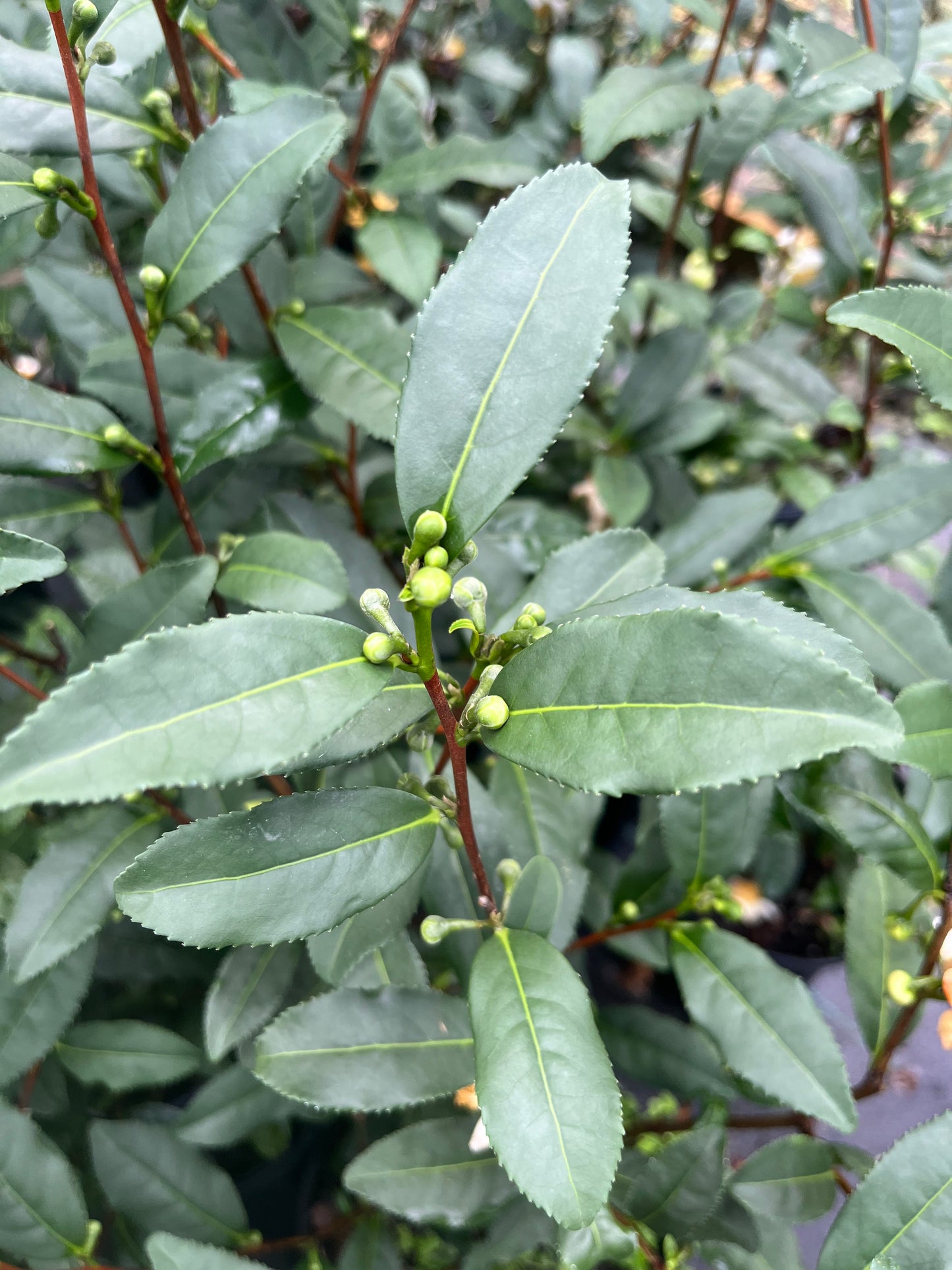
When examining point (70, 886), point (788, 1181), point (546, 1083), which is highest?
point (546, 1083)

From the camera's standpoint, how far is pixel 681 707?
409mm

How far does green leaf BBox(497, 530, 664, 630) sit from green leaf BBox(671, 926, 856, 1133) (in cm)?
35

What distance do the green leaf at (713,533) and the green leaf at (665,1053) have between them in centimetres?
51

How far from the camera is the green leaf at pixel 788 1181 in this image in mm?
782

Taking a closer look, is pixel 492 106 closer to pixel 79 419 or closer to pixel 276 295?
pixel 276 295

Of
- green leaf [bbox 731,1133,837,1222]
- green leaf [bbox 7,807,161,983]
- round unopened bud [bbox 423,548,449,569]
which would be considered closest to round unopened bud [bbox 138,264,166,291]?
round unopened bud [bbox 423,548,449,569]

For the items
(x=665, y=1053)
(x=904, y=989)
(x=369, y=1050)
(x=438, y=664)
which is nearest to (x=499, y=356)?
(x=438, y=664)

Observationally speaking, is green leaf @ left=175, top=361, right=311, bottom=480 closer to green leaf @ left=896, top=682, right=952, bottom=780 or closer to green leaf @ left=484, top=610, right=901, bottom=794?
green leaf @ left=484, top=610, right=901, bottom=794

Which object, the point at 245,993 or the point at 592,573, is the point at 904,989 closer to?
the point at 592,573

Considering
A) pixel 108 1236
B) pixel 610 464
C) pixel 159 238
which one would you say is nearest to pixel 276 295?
pixel 159 238

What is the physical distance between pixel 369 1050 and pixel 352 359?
2.00ft

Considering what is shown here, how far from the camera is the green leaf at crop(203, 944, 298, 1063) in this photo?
752 millimetres

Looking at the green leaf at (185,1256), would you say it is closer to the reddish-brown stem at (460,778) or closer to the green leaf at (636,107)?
the reddish-brown stem at (460,778)

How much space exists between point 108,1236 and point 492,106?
189cm
